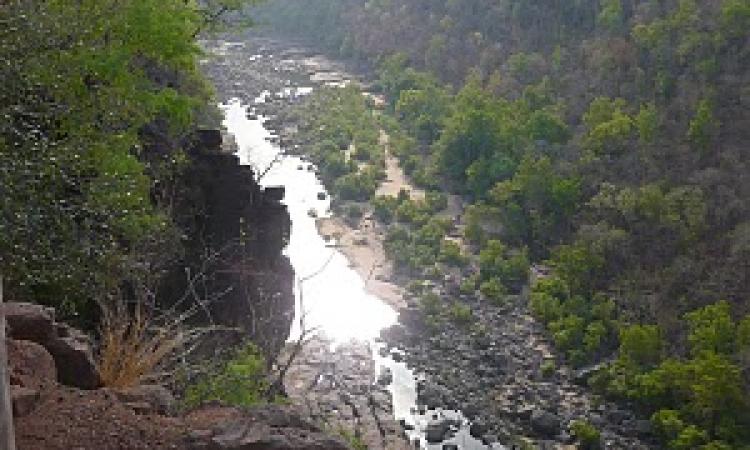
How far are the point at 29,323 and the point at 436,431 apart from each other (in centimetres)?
2207

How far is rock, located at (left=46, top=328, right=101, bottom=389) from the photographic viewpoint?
833cm

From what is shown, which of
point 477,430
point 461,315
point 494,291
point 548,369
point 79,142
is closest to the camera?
point 79,142

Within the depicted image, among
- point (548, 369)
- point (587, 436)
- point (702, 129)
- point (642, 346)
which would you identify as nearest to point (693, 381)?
point (642, 346)

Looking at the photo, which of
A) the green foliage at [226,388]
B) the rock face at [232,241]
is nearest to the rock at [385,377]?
the rock face at [232,241]

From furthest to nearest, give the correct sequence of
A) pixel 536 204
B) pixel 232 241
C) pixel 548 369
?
pixel 536 204 < pixel 548 369 < pixel 232 241

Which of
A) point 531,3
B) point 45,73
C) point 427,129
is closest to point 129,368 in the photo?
point 45,73

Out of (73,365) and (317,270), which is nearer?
(73,365)

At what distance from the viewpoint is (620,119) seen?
44062 millimetres

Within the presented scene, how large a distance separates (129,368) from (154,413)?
0.90 metres

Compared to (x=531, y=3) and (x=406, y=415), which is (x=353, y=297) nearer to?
(x=406, y=415)

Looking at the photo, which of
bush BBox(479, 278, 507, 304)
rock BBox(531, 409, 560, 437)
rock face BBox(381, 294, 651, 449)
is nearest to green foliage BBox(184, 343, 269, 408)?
rock BBox(531, 409, 560, 437)

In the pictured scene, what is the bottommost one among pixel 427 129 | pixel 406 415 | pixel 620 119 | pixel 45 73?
pixel 406 415

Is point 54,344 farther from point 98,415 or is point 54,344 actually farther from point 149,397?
point 98,415

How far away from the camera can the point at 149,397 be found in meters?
7.93
